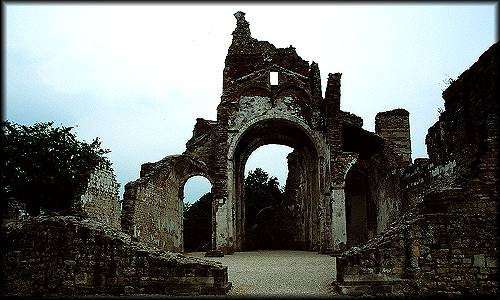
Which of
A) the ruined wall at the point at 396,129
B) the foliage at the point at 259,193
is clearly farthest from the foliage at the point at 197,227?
the ruined wall at the point at 396,129

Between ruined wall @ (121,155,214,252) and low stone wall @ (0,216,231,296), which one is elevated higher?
ruined wall @ (121,155,214,252)

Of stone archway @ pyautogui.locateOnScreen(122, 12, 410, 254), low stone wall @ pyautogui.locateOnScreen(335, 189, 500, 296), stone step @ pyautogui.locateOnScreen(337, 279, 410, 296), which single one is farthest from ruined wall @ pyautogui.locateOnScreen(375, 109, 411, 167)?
stone step @ pyautogui.locateOnScreen(337, 279, 410, 296)

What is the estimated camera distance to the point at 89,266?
960cm

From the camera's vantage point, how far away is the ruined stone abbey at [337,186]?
923cm

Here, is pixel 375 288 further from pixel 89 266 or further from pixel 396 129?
pixel 396 129

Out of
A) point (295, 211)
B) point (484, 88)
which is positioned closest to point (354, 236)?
point (295, 211)

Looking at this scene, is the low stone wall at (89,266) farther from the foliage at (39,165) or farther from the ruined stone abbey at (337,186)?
the foliage at (39,165)

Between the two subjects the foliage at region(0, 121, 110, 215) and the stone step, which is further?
the foliage at region(0, 121, 110, 215)

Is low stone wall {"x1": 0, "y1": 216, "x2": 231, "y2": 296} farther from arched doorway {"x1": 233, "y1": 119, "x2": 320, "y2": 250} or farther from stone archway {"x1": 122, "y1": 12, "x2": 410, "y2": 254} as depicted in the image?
arched doorway {"x1": 233, "y1": 119, "x2": 320, "y2": 250}

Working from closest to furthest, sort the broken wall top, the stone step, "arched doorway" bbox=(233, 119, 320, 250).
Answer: the stone step < "arched doorway" bbox=(233, 119, 320, 250) < the broken wall top

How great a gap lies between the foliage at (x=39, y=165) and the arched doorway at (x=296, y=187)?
25.2 feet

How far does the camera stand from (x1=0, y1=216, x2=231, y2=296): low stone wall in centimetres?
938

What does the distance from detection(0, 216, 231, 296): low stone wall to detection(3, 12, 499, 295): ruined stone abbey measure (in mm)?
43

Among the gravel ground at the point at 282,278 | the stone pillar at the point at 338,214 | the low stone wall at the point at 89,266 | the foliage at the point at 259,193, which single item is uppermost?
the foliage at the point at 259,193
